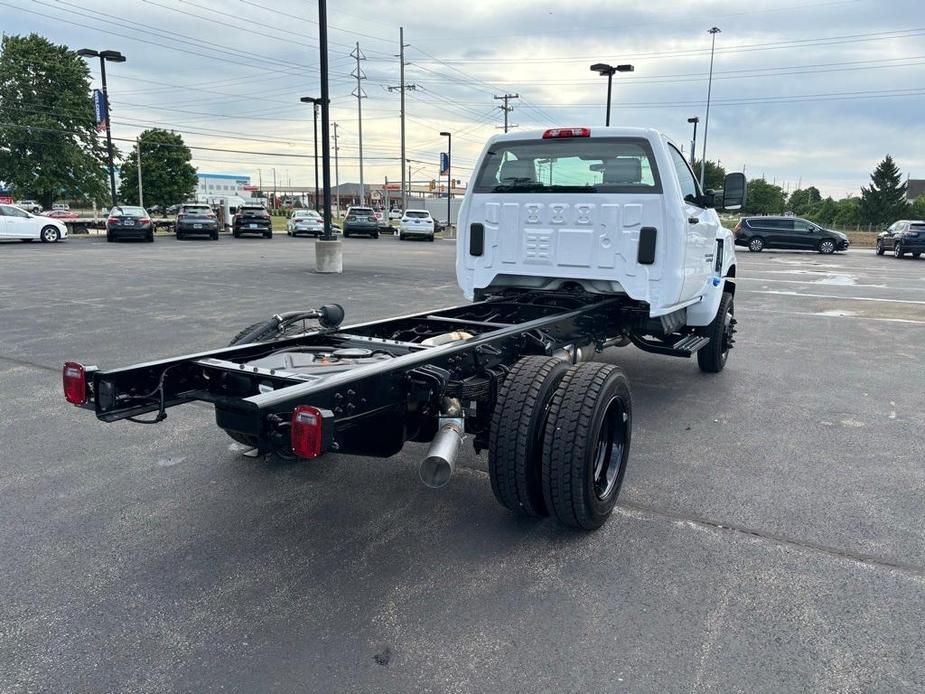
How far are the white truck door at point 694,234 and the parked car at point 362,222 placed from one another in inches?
1237

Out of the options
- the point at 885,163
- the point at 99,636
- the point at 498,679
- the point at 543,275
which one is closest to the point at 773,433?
the point at 543,275

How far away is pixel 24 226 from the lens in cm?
2791

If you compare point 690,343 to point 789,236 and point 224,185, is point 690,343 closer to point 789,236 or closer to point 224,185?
point 789,236

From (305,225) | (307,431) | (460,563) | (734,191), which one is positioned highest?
(734,191)

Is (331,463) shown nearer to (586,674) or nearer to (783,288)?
(586,674)

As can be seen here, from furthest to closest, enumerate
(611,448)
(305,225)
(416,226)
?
(305,225) → (416,226) → (611,448)

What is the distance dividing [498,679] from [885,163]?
100549 mm

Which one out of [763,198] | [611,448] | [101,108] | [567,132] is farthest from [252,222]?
[763,198]

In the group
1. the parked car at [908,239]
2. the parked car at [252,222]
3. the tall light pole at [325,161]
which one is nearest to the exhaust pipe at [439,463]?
the tall light pole at [325,161]

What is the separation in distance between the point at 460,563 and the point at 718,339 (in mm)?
4852

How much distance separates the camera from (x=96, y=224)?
41438 millimetres

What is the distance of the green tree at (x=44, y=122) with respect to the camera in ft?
167

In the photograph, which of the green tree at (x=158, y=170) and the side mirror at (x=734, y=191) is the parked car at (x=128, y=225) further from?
the green tree at (x=158, y=170)

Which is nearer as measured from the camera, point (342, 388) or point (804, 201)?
point (342, 388)
